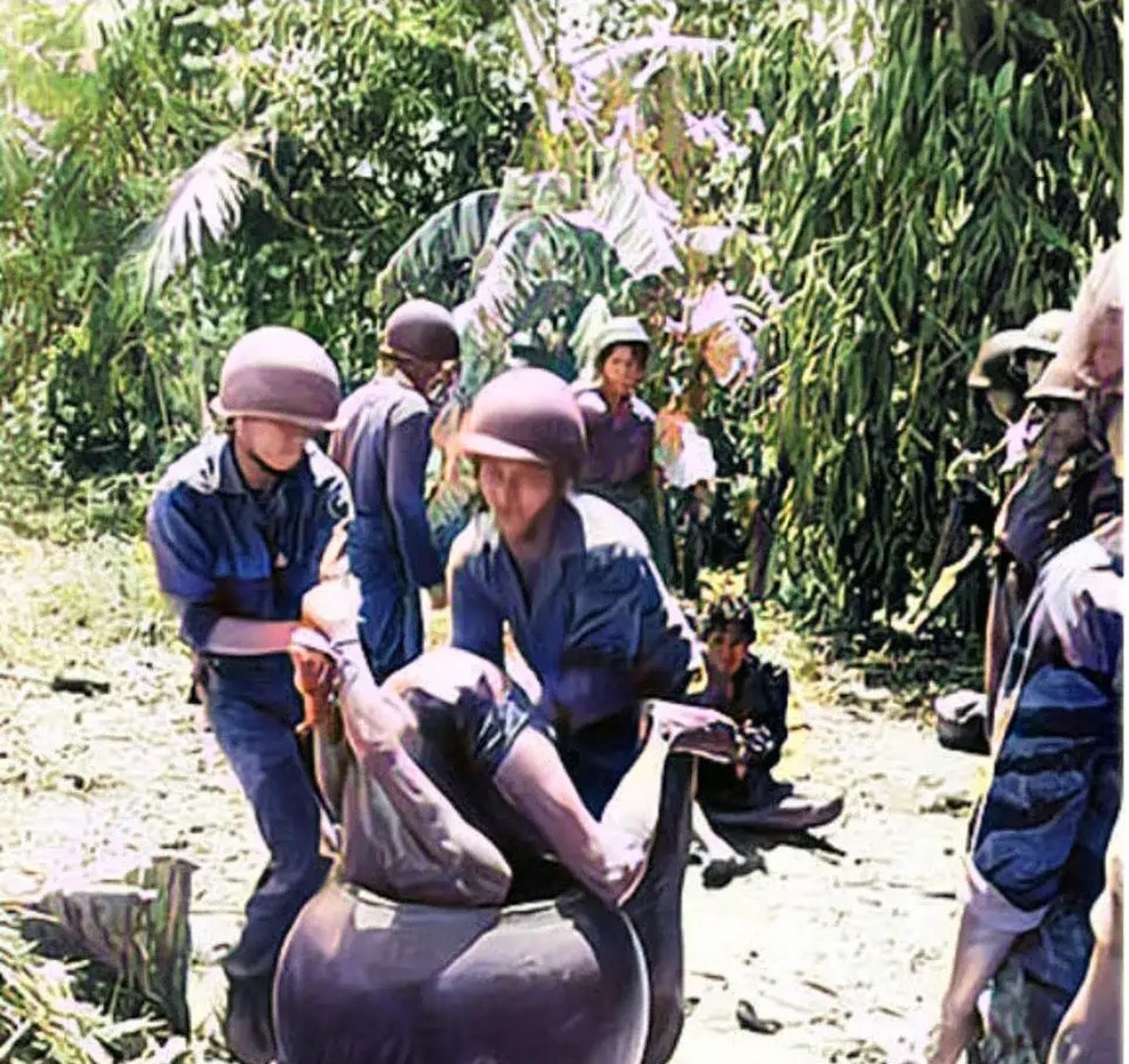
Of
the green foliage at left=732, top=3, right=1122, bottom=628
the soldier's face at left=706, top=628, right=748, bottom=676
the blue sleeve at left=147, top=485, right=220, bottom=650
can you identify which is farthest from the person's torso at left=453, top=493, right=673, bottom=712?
the blue sleeve at left=147, top=485, right=220, bottom=650

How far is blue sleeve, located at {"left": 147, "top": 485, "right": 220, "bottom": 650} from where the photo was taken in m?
2.48

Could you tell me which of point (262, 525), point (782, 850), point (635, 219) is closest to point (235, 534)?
point (262, 525)

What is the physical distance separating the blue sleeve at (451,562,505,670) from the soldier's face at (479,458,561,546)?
69mm

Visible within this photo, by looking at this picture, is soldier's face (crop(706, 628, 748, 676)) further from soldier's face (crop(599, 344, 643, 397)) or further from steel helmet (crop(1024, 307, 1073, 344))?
steel helmet (crop(1024, 307, 1073, 344))

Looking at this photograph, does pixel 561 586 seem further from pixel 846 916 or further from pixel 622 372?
pixel 846 916

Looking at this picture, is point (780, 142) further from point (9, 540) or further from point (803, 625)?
point (9, 540)

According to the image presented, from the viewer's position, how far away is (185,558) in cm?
248

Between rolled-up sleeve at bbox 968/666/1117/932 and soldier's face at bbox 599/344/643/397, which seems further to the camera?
soldier's face at bbox 599/344/643/397

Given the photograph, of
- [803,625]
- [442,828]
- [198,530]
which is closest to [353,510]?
[198,530]

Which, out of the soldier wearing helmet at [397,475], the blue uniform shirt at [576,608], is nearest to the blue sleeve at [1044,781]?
the blue uniform shirt at [576,608]

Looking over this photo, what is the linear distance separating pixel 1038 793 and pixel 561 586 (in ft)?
1.90

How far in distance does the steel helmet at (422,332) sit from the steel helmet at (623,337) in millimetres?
177

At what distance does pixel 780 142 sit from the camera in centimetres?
238

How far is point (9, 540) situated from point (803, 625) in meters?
1.00
